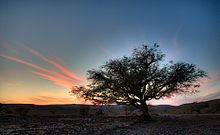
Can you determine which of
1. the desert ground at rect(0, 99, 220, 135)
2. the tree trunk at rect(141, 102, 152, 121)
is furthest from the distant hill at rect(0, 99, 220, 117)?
the tree trunk at rect(141, 102, 152, 121)

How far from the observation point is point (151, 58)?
43500 millimetres

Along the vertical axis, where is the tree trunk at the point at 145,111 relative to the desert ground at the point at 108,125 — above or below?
above

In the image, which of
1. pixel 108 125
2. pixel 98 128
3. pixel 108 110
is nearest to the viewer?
pixel 98 128

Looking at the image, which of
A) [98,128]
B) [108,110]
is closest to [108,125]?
[98,128]

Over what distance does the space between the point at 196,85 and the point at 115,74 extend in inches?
485

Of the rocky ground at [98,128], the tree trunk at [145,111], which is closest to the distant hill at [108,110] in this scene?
the tree trunk at [145,111]

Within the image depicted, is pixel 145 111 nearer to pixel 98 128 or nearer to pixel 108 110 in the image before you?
pixel 108 110

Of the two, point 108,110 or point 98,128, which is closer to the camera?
point 98,128

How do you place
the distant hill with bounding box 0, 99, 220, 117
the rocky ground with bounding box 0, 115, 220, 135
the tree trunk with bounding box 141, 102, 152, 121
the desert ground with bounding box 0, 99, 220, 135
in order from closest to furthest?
the rocky ground with bounding box 0, 115, 220, 135 → the desert ground with bounding box 0, 99, 220, 135 → the tree trunk with bounding box 141, 102, 152, 121 → the distant hill with bounding box 0, 99, 220, 117

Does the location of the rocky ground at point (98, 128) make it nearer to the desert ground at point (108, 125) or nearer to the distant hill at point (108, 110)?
the desert ground at point (108, 125)

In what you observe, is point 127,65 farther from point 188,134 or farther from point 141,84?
point 188,134

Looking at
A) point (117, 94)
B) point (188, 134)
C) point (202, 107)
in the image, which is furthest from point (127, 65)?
point (202, 107)

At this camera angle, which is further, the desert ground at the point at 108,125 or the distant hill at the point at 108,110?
the distant hill at the point at 108,110

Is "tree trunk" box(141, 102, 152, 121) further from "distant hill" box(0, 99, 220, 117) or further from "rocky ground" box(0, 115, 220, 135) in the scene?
"rocky ground" box(0, 115, 220, 135)
